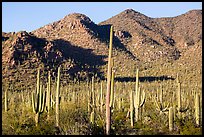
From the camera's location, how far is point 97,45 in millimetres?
93188

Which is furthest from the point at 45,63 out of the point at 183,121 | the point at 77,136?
the point at 77,136

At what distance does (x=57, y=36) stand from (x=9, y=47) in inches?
1186

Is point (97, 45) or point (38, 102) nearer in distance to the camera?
point (38, 102)

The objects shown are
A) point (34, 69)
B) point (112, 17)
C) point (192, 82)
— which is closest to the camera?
point (192, 82)

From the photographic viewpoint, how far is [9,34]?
77.1 metres

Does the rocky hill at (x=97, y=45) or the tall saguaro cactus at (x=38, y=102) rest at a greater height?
the rocky hill at (x=97, y=45)

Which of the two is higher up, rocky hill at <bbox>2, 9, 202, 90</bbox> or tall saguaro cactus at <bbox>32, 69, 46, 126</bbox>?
rocky hill at <bbox>2, 9, 202, 90</bbox>

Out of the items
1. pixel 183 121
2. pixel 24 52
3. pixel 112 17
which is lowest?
pixel 183 121

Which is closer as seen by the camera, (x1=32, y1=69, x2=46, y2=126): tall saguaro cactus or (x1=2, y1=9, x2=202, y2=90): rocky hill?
(x1=32, y1=69, x2=46, y2=126): tall saguaro cactus

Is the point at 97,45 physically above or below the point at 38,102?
above

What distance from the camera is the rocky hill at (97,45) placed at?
2608 inches

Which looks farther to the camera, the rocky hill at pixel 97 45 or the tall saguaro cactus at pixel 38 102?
the rocky hill at pixel 97 45

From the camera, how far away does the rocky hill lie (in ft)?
217

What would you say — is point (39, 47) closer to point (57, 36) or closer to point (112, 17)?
point (57, 36)
